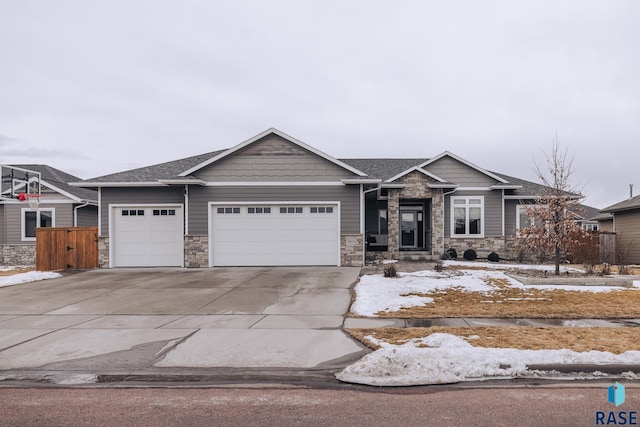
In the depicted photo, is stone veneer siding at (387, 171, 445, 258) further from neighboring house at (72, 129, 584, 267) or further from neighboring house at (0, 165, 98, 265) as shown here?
neighboring house at (0, 165, 98, 265)

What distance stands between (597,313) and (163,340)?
846 centimetres

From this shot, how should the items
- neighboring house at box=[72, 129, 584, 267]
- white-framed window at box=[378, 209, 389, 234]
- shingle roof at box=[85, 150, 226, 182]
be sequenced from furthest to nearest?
white-framed window at box=[378, 209, 389, 234] < shingle roof at box=[85, 150, 226, 182] < neighboring house at box=[72, 129, 584, 267]

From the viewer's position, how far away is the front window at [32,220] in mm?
22109

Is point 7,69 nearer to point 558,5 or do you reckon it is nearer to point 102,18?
point 102,18

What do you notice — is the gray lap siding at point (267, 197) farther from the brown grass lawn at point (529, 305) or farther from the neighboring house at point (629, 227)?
the neighboring house at point (629, 227)

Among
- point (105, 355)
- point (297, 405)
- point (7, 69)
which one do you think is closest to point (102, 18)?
point (7, 69)

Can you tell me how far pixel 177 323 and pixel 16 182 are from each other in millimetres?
18835

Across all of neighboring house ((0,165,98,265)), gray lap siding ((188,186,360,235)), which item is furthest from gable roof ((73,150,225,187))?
neighboring house ((0,165,98,265))

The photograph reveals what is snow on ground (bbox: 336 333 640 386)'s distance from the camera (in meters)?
4.85

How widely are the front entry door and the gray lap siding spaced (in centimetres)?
640

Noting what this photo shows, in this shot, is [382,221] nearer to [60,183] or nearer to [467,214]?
[467,214]

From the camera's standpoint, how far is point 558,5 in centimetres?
1421

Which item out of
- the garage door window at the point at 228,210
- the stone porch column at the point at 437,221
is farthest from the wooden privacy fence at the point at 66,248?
the stone porch column at the point at 437,221

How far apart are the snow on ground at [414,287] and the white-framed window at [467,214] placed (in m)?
5.97
